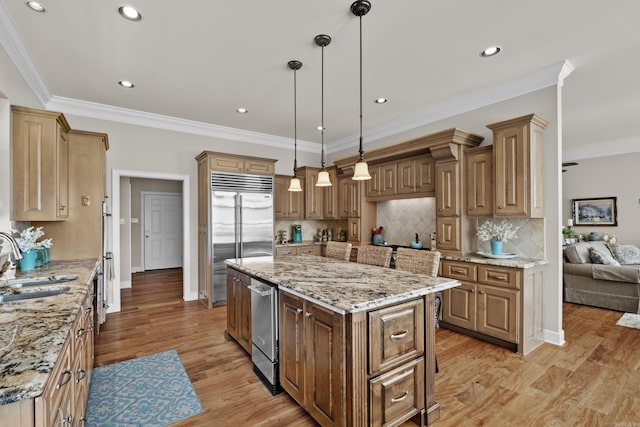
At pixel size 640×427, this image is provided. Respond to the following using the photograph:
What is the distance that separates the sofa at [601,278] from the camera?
13.9ft

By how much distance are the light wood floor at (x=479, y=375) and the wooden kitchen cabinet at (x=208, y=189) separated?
2.54ft

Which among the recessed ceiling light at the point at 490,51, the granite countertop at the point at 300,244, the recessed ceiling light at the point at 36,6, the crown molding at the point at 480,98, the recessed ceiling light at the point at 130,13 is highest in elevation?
the recessed ceiling light at the point at 130,13

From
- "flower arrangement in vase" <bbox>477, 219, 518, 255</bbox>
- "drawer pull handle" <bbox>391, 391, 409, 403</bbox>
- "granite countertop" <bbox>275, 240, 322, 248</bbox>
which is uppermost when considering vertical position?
"flower arrangement in vase" <bbox>477, 219, 518, 255</bbox>

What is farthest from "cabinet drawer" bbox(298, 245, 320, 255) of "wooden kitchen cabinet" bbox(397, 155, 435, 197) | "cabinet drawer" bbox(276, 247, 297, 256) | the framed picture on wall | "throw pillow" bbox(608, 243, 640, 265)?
the framed picture on wall

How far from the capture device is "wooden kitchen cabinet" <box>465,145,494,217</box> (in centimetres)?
349

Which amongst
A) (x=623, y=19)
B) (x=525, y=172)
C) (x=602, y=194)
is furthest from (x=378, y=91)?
(x=602, y=194)

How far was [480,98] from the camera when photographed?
12.5 feet

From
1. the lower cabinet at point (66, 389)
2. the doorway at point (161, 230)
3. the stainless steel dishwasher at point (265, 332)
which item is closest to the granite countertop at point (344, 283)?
the stainless steel dishwasher at point (265, 332)

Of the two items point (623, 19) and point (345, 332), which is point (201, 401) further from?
point (623, 19)

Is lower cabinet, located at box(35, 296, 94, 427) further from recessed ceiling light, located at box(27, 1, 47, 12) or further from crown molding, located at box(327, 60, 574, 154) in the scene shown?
crown molding, located at box(327, 60, 574, 154)

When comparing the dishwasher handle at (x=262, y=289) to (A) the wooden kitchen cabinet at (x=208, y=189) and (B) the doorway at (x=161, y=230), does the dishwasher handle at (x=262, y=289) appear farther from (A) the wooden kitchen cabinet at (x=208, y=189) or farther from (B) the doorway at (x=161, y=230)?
(B) the doorway at (x=161, y=230)

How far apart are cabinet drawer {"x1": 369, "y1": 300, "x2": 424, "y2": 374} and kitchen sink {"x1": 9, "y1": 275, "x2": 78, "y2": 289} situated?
93.1 inches

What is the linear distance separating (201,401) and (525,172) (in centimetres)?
364

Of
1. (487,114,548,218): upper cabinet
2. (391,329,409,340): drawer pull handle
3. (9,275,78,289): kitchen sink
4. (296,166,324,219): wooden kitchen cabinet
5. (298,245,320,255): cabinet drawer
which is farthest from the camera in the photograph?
(296,166,324,219): wooden kitchen cabinet
